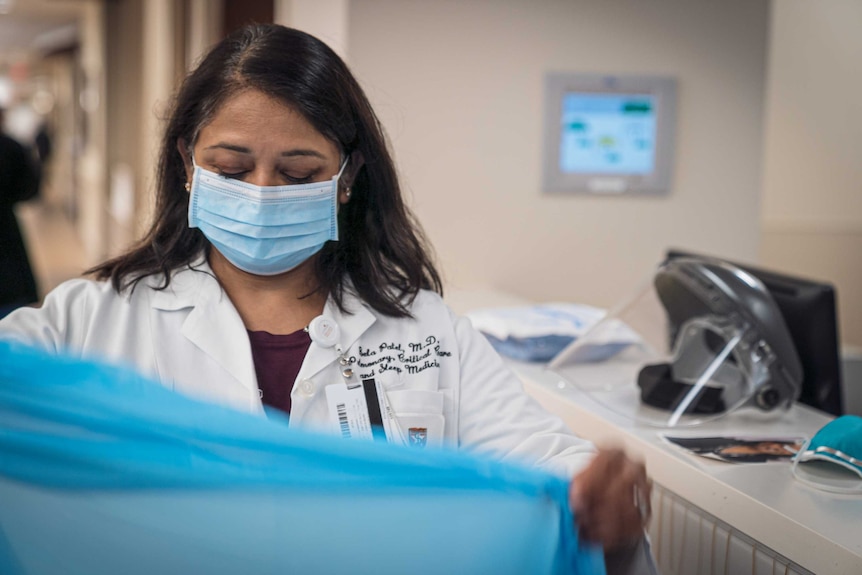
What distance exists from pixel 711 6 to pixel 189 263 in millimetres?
2571

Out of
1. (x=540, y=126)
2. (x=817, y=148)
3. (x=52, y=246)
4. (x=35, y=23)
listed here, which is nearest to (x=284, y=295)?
(x=540, y=126)

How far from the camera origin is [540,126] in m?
3.41

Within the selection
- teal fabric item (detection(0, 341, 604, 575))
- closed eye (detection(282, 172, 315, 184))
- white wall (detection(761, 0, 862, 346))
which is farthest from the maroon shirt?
white wall (detection(761, 0, 862, 346))

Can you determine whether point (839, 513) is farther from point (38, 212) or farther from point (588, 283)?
point (38, 212)

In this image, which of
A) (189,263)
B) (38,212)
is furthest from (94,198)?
(189,263)

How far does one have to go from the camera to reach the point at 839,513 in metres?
1.50

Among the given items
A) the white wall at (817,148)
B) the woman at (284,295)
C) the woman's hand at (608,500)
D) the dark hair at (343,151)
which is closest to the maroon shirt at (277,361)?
the woman at (284,295)

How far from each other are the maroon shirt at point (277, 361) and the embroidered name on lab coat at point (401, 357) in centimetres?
10

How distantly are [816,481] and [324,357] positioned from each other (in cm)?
88

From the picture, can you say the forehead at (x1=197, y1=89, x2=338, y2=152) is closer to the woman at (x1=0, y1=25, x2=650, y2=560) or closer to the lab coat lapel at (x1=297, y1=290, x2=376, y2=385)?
the woman at (x1=0, y1=25, x2=650, y2=560)

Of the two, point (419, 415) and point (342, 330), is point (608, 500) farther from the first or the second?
point (342, 330)

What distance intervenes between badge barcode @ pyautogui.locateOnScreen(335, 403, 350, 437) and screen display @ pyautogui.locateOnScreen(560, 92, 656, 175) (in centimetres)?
219

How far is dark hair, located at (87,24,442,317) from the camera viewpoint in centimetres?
147

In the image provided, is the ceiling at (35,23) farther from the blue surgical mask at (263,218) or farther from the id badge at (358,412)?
the id badge at (358,412)
